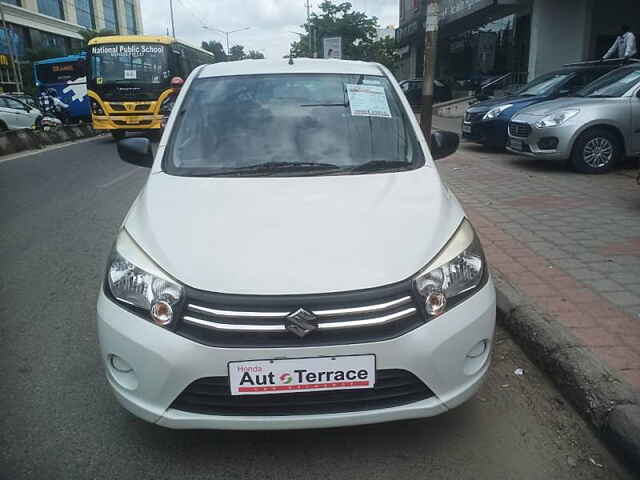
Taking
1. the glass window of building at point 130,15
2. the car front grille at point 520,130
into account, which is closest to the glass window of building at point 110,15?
the glass window of building at point 130,15

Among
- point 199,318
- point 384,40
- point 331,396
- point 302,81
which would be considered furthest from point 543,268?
point 384,40

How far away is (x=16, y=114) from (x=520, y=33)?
18642 mm

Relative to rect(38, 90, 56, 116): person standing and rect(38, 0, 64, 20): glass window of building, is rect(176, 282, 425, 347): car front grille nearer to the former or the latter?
rect(38, 90, 56, 116): person standing

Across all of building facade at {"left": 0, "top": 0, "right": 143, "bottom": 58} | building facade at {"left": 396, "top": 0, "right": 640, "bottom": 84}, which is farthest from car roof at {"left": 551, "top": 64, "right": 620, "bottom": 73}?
building facade at {"left": 0, "top": 0, "right": 143, "bottom": 58}

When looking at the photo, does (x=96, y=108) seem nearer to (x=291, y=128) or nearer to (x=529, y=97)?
(x=529, y=97)

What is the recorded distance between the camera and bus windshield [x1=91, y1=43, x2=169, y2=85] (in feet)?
54.2

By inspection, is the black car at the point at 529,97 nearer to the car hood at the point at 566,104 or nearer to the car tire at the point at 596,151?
the car hood at the point at 566,104

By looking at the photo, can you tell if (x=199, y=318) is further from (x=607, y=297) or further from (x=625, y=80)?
(x=625, y=80)

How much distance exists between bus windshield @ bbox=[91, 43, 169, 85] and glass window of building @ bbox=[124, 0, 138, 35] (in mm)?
61846

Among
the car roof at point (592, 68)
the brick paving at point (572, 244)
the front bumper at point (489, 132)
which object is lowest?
the brick paving at point (572, 244)

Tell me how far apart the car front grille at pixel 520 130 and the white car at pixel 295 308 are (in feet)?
22.6

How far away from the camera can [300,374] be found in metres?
2.16

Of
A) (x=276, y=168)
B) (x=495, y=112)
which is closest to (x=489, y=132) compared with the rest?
(x=495, y=112)

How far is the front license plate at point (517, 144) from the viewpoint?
930 centimetres
